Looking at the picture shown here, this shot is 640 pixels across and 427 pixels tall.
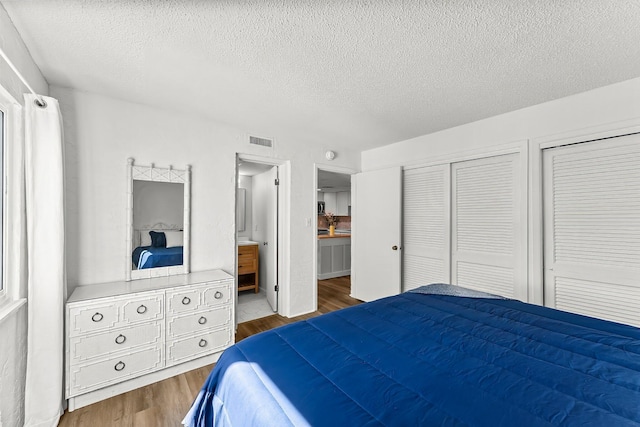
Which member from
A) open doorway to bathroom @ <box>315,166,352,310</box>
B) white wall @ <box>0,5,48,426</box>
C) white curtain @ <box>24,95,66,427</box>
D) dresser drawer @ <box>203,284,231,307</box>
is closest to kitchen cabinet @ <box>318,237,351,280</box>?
open doorway to bathroom @ <box>315,166,352,310</box>

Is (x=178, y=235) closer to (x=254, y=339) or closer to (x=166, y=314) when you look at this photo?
(x=166, y=314)

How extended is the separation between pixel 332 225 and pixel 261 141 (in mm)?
3832

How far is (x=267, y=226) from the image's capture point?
3.86m

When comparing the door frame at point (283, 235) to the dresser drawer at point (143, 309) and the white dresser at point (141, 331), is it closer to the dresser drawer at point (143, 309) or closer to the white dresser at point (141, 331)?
the white dresser at point (141, 331)

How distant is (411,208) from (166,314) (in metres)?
2.99

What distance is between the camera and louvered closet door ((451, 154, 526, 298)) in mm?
2695

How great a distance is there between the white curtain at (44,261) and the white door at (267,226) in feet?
6.97

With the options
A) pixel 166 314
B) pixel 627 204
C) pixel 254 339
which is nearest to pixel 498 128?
pixel 627 204

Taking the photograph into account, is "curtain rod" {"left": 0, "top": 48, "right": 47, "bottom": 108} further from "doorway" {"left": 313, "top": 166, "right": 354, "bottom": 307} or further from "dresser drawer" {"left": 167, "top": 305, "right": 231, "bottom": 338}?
"doorway" {"left": 313, "top": 166, "right": 354, "bottom": 307}

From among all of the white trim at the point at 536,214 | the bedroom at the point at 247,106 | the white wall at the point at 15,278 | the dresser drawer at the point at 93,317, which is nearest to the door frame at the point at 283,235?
the bedroom at the point at 247,106

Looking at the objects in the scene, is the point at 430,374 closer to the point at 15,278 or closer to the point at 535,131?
the point at 15,278

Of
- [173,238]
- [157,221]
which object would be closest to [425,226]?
[173,238]

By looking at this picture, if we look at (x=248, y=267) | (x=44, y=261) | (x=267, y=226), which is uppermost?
(x=267, y=226)

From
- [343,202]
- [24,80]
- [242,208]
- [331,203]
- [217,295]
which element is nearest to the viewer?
[24,80]
